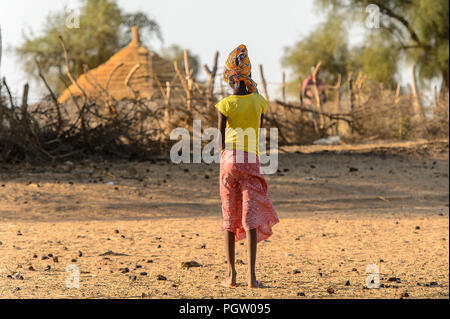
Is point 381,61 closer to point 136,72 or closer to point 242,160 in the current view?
point 136,72

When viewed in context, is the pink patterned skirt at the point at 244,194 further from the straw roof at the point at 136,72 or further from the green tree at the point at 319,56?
the green tree at the point at 319,56

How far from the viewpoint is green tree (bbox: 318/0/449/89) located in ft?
84.3

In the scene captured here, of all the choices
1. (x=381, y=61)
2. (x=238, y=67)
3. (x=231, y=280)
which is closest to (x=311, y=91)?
(x=381, y=61)

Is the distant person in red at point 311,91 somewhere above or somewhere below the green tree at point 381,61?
below

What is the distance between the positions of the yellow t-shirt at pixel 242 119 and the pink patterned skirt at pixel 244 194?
61 mm

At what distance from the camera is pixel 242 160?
4609mm

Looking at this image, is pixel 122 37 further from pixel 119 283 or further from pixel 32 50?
pixel 119 283

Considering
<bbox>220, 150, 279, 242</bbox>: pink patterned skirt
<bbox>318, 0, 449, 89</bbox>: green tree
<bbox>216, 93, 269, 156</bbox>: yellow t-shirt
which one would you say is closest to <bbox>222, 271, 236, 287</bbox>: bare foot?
<bbox>220, 150, 279, 242</bbox>: pink patterned skirt

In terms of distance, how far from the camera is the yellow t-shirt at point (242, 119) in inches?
180

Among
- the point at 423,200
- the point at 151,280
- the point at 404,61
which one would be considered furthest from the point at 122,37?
the point at 151,280

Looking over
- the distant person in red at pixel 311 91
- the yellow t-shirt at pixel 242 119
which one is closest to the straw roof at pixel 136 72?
the distant person in red at pixel 311 91

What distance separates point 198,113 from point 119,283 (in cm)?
847

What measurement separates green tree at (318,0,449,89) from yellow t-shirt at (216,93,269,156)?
74.1 ft

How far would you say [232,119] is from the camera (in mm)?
4590
